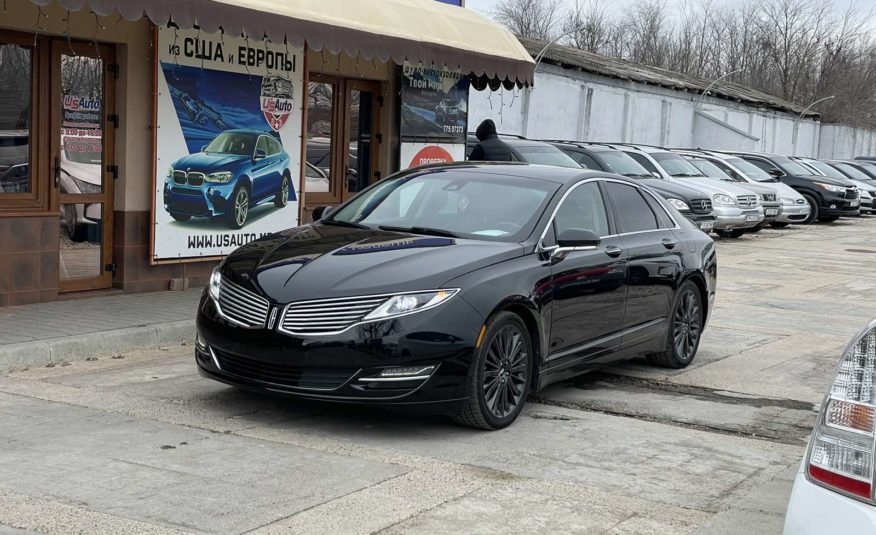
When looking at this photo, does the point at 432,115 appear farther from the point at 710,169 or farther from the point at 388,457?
the point at 710,169

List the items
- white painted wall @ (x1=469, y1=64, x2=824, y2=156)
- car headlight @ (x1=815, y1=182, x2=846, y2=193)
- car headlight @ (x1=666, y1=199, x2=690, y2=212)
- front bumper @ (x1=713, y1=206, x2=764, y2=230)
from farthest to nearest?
white painted wall @ (x1=469, y1=64, x2=824, y2=156) → car headlight @ (x1=815, y1=182, x2=846, y2=193) → front bumper @ (x1=713, y1=206, x2=764, y2=230) → car headlight @ (x1=666, y1=199, x2=690, y2=212)

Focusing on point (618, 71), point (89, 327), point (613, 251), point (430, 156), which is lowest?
point (89, 327)

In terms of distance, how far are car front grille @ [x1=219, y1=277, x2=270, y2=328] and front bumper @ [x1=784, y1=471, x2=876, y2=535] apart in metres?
3.79

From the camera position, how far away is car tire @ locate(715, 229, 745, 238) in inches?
956

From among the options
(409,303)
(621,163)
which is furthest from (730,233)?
(409,303)

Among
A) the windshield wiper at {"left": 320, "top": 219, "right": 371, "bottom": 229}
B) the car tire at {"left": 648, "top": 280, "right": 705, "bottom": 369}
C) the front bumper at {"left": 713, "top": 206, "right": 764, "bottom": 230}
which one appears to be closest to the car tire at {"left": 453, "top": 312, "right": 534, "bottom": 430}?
the windshield wiper at {"left": 320, "top": 219, "right": 371, "bottom": 229}

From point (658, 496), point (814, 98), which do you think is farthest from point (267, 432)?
point (814, 98)

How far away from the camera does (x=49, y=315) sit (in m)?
9.57

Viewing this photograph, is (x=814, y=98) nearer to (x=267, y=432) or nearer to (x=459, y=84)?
(x=459, y=84)

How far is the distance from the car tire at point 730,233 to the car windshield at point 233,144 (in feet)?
47.0

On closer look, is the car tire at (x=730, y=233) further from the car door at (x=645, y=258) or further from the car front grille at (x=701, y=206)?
the car door at (x=645, y=258)

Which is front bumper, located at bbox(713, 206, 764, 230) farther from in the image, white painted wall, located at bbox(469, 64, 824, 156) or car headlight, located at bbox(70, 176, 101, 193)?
car headlight, located at bbox(70, 176, 101, 193)

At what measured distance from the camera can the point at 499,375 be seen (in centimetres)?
664

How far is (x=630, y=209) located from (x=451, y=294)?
2.62 metres
